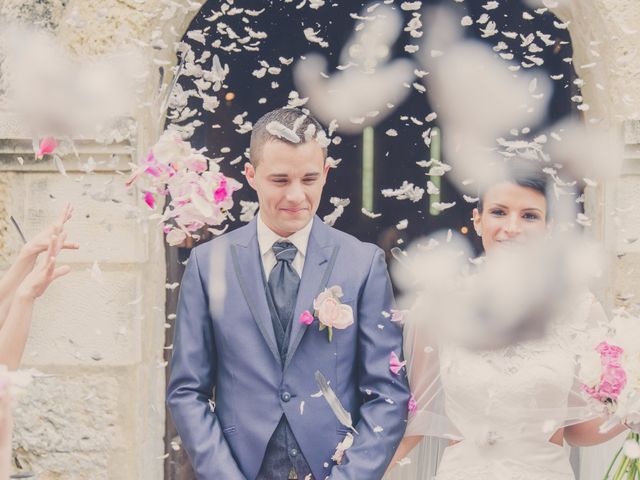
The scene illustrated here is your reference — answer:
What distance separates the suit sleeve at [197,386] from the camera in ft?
9.22

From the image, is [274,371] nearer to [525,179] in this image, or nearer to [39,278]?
[39,278]

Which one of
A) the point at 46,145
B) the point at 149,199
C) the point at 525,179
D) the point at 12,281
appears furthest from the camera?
the point at 46,145

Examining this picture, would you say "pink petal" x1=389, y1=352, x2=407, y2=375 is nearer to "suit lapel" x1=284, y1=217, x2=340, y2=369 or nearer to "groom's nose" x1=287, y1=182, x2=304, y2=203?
"suit lapel" x1=284, y1=217, x2=340, y2=369

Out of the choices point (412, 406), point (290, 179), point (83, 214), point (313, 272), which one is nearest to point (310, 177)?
point (290, 179)

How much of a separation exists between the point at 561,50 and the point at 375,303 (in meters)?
2.11

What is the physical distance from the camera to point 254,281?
2932mm

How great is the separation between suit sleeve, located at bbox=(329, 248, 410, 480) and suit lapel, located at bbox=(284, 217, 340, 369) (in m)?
0.13

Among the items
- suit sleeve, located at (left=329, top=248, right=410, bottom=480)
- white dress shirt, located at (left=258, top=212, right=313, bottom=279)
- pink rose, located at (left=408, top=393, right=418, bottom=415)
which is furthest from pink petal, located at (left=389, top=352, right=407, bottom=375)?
white dress shirt, located at (left=258, top=212, right=313, bottom=279)

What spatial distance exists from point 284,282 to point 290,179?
33cm

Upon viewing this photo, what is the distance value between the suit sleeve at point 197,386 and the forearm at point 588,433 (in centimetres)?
111

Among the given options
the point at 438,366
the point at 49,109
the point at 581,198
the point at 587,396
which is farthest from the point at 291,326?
the point at 581,198

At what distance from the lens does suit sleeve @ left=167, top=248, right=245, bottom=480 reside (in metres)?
2.81

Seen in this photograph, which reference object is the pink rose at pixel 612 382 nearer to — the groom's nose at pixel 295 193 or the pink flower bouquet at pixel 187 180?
the groom's nose at pixel 295 193

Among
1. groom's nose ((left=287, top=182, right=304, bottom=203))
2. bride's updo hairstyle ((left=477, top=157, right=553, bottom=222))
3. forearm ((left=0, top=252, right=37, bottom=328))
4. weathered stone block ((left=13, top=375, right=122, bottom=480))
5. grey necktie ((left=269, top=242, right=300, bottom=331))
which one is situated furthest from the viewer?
weathered stone block ((left=13, top=375, right=122, bottom=480))
